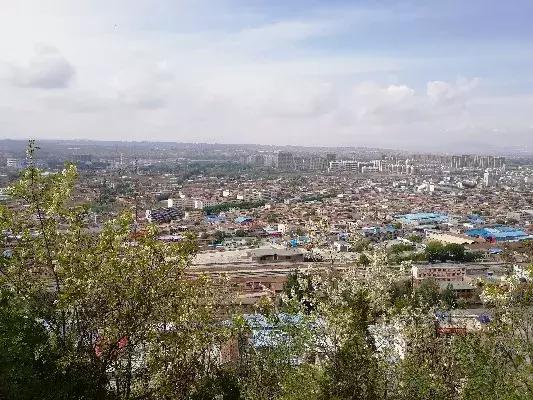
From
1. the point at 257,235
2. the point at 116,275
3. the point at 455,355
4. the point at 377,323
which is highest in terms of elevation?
the point at 116,275

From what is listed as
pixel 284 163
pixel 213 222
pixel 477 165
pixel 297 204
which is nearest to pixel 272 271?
pixel 213 222

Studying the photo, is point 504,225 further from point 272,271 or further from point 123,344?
point 123,344

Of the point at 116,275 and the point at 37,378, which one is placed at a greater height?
the point at 116,275

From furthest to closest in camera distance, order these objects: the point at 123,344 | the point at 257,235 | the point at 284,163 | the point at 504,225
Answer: the point at 284,163 < the point at 504,225 < the point at 257,235 < the point at 123,344

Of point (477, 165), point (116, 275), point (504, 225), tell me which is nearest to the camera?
point (116, 275)

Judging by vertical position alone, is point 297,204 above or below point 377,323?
below

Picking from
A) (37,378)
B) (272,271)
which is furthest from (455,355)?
(272,271)

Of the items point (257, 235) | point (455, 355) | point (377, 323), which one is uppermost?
point (377, 323)

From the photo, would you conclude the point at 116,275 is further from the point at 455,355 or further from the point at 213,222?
the point at 213,222

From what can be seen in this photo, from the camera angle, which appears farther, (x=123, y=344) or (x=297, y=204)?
(x=297, y=204)
